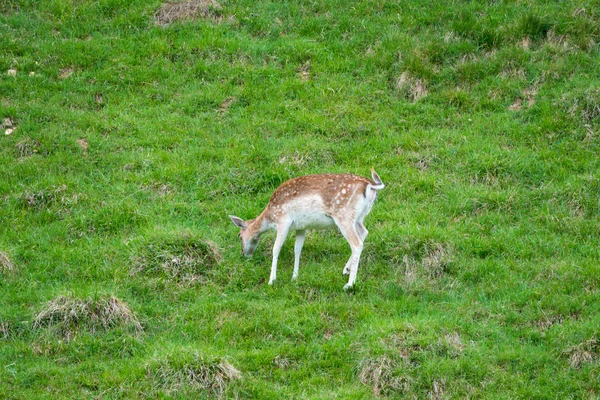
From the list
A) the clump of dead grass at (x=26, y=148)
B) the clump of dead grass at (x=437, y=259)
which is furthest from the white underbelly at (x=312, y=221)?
the clump of dead grass at (x=26, y=148)

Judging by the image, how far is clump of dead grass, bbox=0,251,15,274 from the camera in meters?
11.8

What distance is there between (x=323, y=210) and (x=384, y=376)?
266 cm

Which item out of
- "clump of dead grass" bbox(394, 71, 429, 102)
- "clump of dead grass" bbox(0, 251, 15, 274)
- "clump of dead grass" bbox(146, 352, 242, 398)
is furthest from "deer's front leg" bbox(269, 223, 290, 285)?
"clump of dead grass" bbox(394, 71, 429, 102)

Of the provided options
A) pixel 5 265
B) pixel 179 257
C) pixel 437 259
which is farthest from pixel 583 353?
pixel 5 265

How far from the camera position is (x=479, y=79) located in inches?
631

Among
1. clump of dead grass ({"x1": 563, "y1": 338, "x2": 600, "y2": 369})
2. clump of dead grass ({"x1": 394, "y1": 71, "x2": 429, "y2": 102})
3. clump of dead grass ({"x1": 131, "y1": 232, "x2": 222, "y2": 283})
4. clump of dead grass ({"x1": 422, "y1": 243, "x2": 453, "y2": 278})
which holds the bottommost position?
clump of dead grass ({"x1": 131, "y1": 232, "x2": 222, "y2": 283})

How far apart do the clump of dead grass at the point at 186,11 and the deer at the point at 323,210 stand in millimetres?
6618

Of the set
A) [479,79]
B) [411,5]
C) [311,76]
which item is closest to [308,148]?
[311,76]

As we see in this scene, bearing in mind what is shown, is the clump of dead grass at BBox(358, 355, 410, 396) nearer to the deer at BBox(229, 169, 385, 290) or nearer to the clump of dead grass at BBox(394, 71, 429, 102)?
the deer at BBox(229, 169, 385, 290)

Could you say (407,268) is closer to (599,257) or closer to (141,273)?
(599,257)

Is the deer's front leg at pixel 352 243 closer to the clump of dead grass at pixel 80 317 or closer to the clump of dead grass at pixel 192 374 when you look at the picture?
the clump of dead grass at pixel 192 374

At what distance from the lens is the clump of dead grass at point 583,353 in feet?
32.7

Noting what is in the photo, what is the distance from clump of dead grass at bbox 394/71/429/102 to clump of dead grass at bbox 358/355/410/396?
22.5 ft

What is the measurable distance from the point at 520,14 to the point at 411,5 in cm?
201
